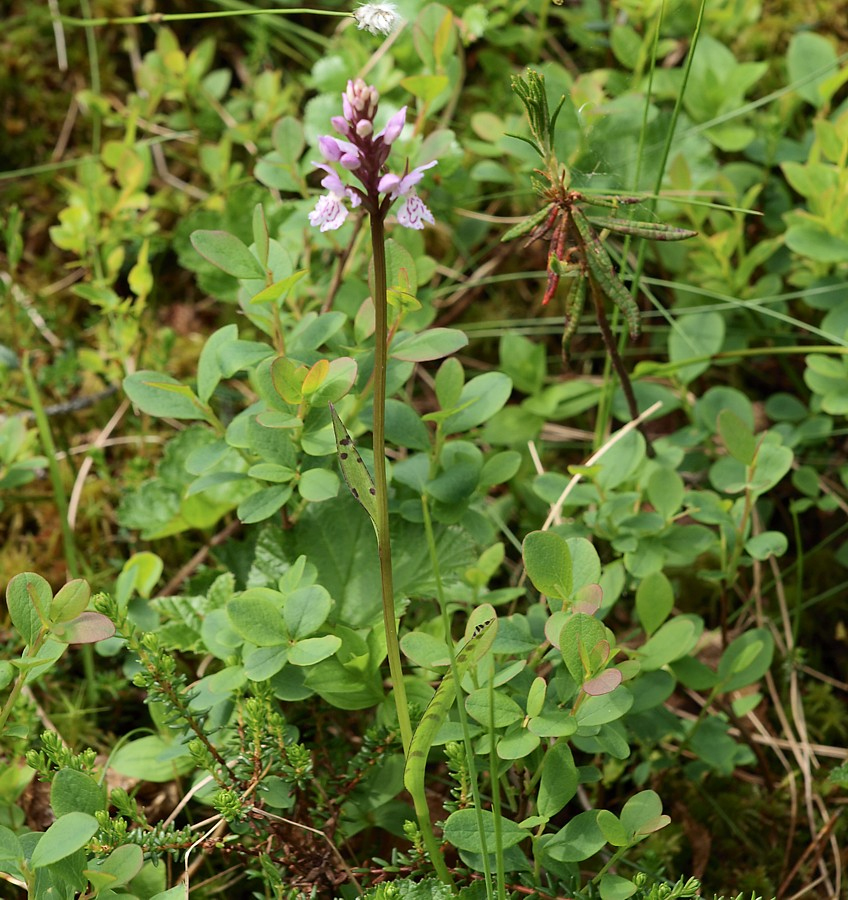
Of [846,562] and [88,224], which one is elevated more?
[88,224]

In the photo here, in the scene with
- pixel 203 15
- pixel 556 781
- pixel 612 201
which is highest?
pixel 203 15

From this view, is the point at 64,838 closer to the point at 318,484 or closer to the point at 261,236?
the point at 318,484

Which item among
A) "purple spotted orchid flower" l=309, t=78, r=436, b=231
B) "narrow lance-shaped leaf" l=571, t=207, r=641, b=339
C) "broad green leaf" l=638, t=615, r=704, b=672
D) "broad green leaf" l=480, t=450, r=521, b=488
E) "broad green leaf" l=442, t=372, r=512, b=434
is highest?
"purple spotted orchid flower" l=309, t=78, r=436, b=231

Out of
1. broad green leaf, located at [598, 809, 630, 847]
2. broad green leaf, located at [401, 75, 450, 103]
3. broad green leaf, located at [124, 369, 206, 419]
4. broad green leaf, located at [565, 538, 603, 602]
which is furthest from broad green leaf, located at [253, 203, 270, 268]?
broad green leaf, located at [598, 809, 630, 847]

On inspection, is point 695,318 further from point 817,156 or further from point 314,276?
point 314,276

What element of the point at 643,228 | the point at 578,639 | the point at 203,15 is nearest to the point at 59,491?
the point at 203,15

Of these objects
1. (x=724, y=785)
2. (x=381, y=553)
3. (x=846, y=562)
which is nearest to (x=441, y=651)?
(x=381, y=553)

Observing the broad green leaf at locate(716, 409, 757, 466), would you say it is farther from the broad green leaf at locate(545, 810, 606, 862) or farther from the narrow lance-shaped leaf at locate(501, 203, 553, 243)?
the broad green leaf at locate(545, 810, 606, 862)
